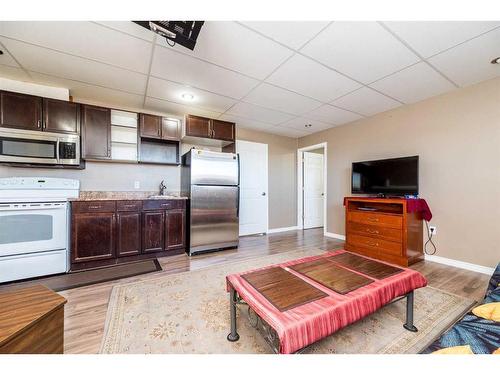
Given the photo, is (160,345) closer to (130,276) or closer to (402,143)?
(130,276)

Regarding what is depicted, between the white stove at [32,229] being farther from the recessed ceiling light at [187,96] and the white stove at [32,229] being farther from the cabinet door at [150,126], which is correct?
the recessed ceiling light at [187,96]

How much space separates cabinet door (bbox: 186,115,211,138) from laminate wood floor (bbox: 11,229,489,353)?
203 cm

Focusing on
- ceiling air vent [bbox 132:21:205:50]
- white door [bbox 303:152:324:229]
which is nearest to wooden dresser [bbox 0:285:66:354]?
ceiling air vent [bbox 132:21:205:50]

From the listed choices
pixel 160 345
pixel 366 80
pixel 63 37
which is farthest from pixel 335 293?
pixel 63 37

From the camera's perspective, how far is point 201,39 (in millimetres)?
1804

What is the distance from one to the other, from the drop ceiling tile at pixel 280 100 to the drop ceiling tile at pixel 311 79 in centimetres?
13

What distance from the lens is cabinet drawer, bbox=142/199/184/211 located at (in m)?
2.98

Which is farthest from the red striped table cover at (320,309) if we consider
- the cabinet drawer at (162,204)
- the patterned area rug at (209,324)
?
the cabinet drawer at (162,204)

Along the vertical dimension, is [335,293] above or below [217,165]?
below

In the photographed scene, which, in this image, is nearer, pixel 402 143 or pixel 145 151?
pixel 402 143

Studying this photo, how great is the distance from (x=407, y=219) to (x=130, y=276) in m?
3.62

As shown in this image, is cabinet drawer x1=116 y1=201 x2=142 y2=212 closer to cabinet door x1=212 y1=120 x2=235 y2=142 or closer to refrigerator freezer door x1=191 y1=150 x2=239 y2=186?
refrigerator freezer door x1=191 y1=150 x2=239 y2=186

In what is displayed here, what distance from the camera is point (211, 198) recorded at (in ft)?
11.1

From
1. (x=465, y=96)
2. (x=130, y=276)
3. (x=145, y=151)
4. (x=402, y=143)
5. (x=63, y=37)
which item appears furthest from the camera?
(x=145, y=151)
